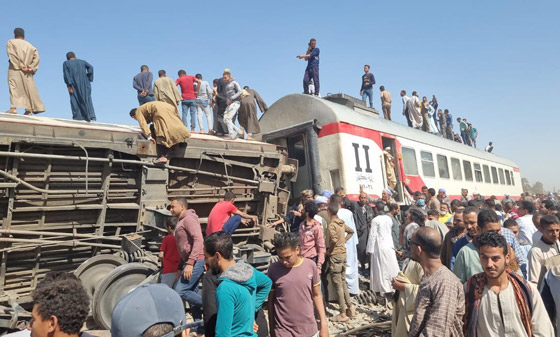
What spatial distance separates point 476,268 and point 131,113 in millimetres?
6085

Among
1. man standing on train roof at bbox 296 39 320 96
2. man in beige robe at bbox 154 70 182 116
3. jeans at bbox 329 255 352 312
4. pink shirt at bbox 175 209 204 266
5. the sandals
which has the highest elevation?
man standing on train roof at bbox 296 39 320 96

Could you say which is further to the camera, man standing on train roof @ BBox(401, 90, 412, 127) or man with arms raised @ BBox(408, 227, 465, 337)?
man standing on train roof @ BBox(401, 90, 412, 127)

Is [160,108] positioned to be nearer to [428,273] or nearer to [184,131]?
[184,131]

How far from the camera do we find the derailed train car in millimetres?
4910

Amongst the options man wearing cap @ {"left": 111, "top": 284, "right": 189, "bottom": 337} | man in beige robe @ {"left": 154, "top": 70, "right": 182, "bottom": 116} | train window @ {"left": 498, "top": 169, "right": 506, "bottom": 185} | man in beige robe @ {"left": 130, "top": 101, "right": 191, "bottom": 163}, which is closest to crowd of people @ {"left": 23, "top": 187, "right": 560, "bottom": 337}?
man wearing cap @ {"left": 111, "top": 284, "right": 189, "bottom": 337}

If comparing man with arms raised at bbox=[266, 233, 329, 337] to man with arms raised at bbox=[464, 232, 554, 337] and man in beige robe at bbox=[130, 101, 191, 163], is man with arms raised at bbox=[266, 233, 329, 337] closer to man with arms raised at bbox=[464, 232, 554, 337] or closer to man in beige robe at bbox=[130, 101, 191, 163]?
man with arms raised at bbox=[464, 232, 554, 337]

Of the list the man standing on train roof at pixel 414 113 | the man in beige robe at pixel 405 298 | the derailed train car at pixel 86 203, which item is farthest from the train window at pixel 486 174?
the man in beige robe at pixel 405 298

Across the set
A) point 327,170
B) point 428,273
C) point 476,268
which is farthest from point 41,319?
point 327,170

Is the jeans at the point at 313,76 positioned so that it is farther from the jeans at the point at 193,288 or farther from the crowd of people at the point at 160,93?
the jeans at the point at 193,288

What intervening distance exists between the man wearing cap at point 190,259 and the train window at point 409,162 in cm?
825

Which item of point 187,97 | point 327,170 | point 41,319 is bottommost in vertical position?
point 41,319

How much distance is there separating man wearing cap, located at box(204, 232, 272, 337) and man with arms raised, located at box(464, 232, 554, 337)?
1436 mm

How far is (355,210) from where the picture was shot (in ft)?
25.9

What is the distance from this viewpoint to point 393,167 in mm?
10711
